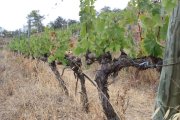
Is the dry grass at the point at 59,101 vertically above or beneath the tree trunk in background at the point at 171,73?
beneath

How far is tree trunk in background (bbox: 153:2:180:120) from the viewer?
1.91m

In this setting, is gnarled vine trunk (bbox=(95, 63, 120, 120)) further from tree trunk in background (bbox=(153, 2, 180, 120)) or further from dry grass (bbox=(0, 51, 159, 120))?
tree trunk in background (bbox=(153, 2, 180, 120))

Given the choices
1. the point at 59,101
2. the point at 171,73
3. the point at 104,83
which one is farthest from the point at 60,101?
the point at 171,73

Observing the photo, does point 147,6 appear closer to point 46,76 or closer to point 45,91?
point 45,91

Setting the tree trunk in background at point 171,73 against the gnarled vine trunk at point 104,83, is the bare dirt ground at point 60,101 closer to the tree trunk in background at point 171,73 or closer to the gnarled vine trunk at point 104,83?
the gnarled vine trunk at point 104,83

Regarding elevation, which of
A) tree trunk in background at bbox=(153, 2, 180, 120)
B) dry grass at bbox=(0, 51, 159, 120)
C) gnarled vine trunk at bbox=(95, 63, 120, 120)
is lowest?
dry grass at bbox=(0, 51, 159, 120)

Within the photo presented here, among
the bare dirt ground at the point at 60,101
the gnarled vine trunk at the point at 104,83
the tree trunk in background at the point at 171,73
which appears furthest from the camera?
the bare dirt ground at the point at 60,101

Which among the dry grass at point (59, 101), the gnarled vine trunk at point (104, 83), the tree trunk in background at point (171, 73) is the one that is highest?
the tree trunk in background at point (171, 73)

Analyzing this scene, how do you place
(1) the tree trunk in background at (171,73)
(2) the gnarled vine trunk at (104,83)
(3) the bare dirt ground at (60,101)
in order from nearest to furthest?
(1) the tree trunk in background at (171,73)
(2) the gnarled vine trunk at (104,83)
(3) the bare dirt ground at (60,101)

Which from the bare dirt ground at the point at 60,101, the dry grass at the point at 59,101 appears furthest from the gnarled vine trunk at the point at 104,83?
the dry grass at the point at 59,101

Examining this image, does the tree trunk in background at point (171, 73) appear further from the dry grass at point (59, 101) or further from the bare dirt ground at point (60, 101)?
the dry grass at point (59, 101)

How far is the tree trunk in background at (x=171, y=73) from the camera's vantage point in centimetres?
191

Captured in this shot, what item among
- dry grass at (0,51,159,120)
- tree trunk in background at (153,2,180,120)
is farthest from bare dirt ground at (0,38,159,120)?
tree trunk in background at (153,2,180,120)

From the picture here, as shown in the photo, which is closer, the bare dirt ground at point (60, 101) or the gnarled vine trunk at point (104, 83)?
the gnarled vine trunk at point (104, 83)
